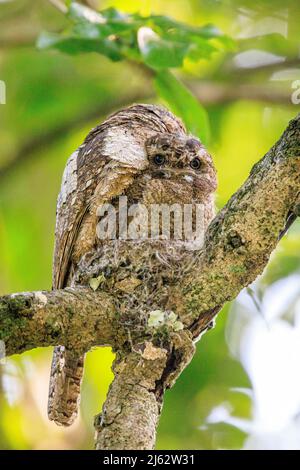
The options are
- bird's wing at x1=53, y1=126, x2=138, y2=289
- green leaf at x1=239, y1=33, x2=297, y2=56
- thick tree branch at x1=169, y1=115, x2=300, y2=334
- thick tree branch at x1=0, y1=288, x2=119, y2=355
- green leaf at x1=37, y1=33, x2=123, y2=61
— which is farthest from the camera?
green leaf at x1=239, y1=33, x2=297, y2=56

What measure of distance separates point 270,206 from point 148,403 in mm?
1001

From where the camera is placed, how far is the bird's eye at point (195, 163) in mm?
4949

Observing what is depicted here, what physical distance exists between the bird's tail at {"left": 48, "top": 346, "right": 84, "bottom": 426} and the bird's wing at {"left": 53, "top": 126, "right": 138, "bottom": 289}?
517 millimetres

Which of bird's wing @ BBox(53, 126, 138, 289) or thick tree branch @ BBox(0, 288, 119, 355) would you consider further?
bird's wing @ BBox(53, 126, 138, 289)

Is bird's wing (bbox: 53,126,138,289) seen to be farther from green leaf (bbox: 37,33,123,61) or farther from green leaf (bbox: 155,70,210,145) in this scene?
green leaf (bbox: 155,70,210,145)

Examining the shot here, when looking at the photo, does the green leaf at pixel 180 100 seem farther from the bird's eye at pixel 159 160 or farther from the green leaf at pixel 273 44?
the green leaf at pixel 273 44

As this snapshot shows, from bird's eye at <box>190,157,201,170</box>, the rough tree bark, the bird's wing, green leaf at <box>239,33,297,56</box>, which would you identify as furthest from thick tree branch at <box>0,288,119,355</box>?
green leaf at <box>239,33,297,56</box>

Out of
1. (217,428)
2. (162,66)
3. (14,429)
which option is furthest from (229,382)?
(162,66)

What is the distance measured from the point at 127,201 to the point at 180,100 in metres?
0.92

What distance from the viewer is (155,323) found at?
3.78 metres

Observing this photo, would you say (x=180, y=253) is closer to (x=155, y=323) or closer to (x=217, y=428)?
(x=155, y=323)

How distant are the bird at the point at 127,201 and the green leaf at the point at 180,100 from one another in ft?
0.33

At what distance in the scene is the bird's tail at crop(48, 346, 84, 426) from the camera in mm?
4371
